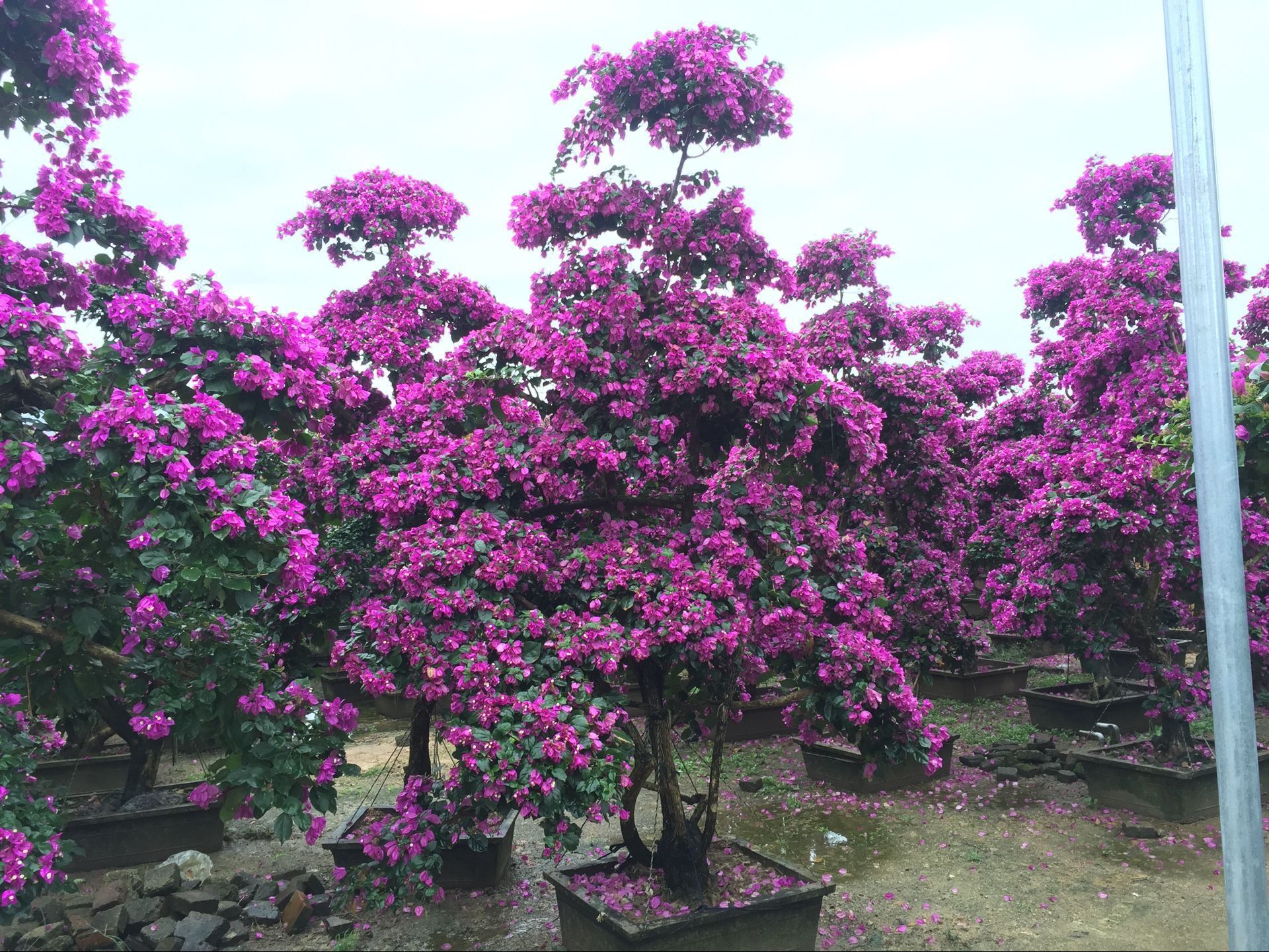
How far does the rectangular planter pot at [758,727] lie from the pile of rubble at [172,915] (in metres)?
5.80

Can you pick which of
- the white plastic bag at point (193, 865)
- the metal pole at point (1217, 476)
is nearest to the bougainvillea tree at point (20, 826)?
the white plastic bag at point (193, 865)

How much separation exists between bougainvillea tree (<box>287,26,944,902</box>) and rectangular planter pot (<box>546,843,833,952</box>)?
0.42 m

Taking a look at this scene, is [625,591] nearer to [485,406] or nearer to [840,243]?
[485,406]

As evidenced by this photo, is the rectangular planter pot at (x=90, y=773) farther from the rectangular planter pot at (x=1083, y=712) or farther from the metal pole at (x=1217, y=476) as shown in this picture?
the rectangular planter pot at (x=1083, y=712)

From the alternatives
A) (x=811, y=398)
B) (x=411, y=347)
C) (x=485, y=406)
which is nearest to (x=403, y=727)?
(x=411, y=347)

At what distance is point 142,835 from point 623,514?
522cm

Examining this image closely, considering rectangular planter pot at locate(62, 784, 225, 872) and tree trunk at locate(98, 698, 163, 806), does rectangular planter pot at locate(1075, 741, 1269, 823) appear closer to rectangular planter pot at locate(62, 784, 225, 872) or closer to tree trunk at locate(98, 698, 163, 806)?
rectangular planter pot at locate(62, 784, 225, 872)

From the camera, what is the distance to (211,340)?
15.7ft

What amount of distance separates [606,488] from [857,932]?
321 cm

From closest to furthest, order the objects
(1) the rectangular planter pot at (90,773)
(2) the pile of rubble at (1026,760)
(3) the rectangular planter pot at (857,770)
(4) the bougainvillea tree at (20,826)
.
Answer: (4) the bougainvillea tree at (20,826)
(3) the rectangular planter pot at (857,770)
(2) the pile of rubble at (1026,760)
(1) the rectangular planter pot at (90,773)

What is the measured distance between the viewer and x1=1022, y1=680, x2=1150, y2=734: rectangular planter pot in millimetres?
10391

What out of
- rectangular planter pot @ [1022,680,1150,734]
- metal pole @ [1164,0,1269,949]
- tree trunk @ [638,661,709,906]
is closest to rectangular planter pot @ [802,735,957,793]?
rectangular planter pot @ [1022,680,1150,734]

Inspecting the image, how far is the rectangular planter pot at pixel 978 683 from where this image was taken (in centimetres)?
1255

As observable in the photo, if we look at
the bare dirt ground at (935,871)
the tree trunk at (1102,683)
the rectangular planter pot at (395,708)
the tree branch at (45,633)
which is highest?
the tree branch at (45,633)
